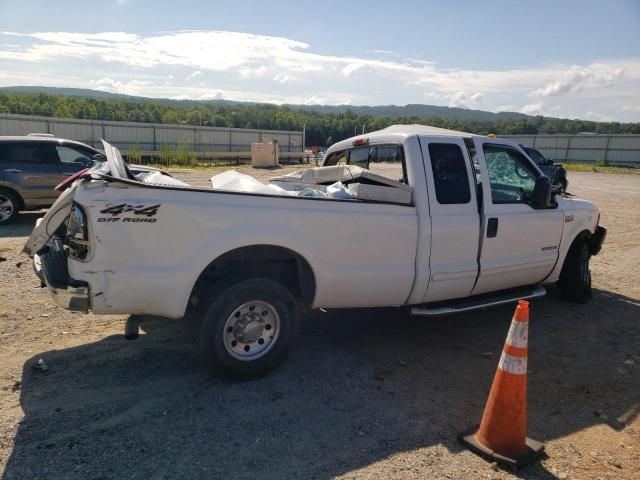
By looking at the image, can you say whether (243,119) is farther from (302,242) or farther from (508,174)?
(302,242)

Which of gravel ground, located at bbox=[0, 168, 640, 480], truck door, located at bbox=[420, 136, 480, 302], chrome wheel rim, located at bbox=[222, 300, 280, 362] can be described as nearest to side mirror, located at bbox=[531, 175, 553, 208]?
truck door, located at bbox=[420, 136, 480, 302]

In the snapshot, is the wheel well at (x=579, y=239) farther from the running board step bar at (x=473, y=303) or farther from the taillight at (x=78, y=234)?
the taillight at (x=78, y=234)

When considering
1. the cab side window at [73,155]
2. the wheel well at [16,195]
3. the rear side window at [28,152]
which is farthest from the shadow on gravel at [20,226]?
the cab side window at [73,155]

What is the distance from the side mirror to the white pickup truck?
0.01 metres

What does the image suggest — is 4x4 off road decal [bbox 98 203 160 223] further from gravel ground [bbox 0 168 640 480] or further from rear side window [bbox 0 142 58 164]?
rear side window [bbox 0 142 58 164]

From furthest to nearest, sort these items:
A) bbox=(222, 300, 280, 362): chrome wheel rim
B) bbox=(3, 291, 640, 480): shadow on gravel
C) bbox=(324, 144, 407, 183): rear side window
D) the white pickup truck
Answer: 1. bbox=(324, 144, 407, 183): rear side window
2. bbox=(222, 300, 280, 362): chrome wheel rim
3. the white pickup truck
4. bbox=(3, 291, 640, 480): shadow on gravel

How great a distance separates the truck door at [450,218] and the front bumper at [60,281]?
9.52 ft

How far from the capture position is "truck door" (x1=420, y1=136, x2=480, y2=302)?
4656mm

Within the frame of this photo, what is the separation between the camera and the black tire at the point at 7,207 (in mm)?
10023

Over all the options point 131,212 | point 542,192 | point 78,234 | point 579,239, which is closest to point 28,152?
point 78,234

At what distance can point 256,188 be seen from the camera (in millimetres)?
4590

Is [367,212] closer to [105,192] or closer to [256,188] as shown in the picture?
[256,188]

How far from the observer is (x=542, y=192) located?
5297 mm

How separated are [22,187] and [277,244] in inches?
331
